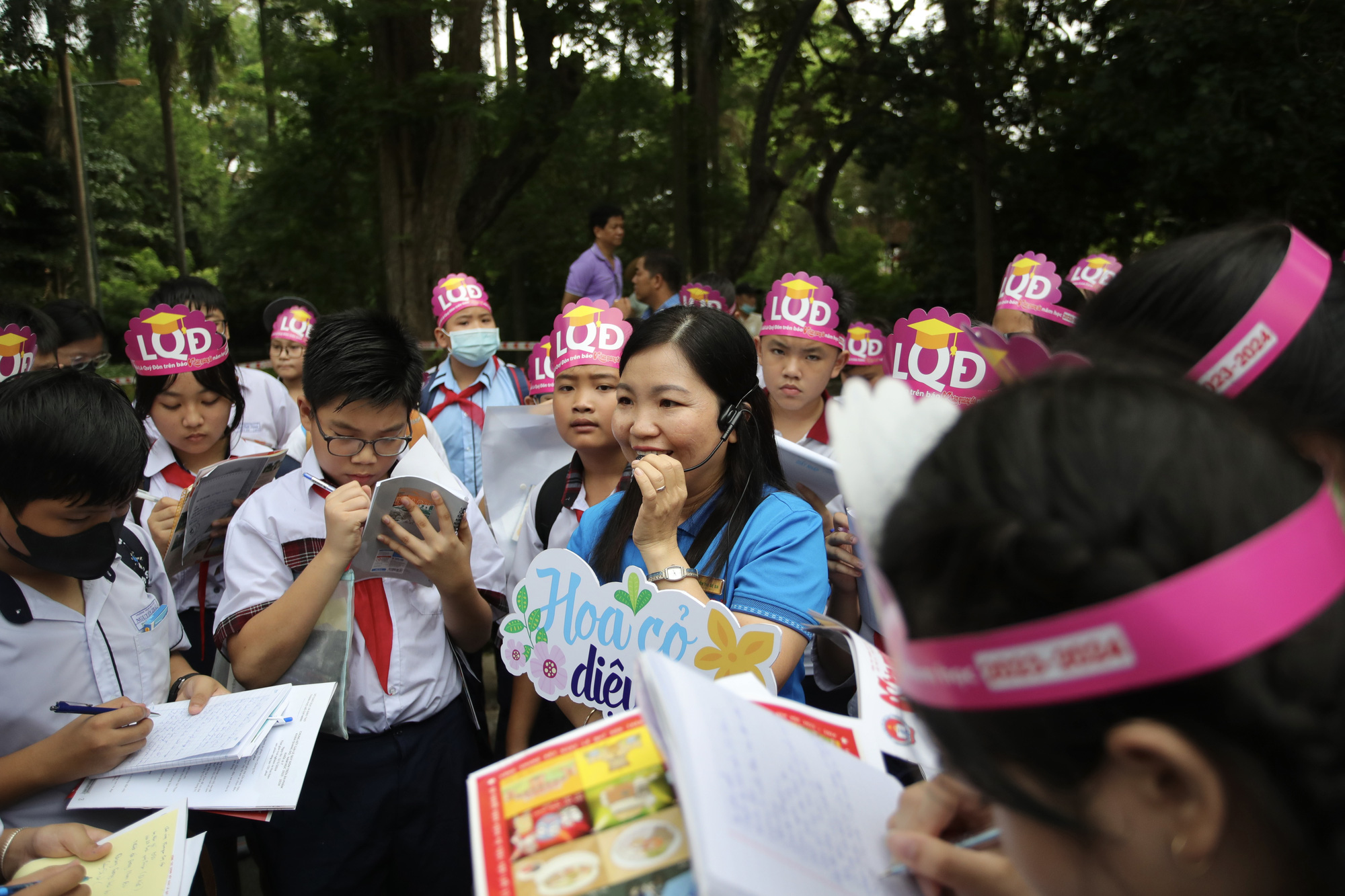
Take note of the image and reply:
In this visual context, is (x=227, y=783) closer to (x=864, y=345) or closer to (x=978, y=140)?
(x=864, y=345)

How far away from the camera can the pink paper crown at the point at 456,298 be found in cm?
506

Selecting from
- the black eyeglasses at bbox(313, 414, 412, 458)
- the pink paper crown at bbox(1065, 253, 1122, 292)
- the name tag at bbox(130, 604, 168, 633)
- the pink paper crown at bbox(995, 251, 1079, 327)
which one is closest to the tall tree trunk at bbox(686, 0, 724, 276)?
the pink paper crown at bbox(1065, 253, 1122, 292)

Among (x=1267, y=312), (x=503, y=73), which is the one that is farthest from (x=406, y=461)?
(x=503, y=73)

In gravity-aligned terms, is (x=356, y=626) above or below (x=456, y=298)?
below

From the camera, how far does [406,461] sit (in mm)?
2465

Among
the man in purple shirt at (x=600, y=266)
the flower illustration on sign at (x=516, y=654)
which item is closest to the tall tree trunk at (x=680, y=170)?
the man in purple shirt at (x=600, y=266)

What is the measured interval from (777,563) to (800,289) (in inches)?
85.2

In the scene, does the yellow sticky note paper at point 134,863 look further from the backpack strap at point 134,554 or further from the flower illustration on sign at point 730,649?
the flower illustration on sign at point 730,649

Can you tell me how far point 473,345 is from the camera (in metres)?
4.78

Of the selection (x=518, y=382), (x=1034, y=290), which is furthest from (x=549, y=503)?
(x=1034, y=290)

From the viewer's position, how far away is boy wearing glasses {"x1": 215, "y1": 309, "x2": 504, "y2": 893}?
2.21 m

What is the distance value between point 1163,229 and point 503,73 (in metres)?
10.3

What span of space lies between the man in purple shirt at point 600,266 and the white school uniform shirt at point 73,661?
6.07m

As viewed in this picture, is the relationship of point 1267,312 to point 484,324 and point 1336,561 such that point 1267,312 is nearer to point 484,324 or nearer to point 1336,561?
point 1336,561
